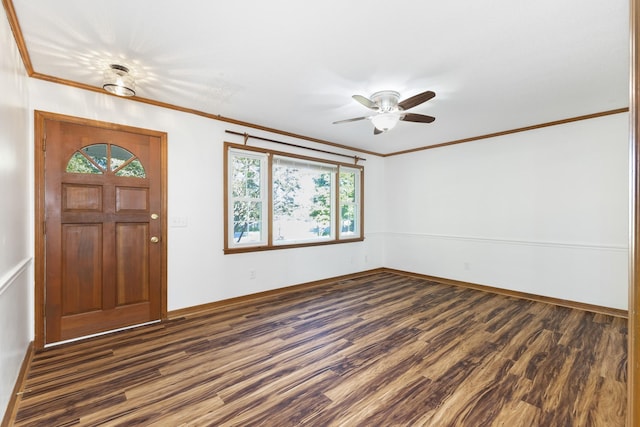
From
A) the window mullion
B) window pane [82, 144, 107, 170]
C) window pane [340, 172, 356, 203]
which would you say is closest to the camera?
window pane [82, 144, 107, 170]

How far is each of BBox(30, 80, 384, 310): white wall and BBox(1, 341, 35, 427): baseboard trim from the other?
46.3 inches

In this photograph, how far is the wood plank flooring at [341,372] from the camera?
1841 millimetres

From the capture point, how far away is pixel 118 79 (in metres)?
2.55

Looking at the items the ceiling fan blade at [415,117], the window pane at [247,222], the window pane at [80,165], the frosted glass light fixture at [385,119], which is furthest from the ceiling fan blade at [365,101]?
the window pane at [80,165]

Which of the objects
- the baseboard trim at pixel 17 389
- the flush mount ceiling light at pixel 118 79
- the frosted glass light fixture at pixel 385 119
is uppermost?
the flush mount ceiling light at pixel 118 79

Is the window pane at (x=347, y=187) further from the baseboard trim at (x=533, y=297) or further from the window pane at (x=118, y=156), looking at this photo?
the window pane at (x=118, y=156)

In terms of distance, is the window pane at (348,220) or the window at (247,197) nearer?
the window at (247,197)

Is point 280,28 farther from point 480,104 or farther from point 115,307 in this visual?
point 115,307

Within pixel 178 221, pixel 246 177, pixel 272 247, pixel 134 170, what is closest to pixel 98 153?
pixel 134 170

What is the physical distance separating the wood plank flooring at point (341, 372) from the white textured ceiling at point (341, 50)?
2454 mm

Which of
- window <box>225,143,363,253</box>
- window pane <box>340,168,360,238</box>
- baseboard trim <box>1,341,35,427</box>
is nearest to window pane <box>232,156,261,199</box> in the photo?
window <box>225,143,363,253</box>

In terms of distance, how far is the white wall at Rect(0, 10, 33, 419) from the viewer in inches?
69.4

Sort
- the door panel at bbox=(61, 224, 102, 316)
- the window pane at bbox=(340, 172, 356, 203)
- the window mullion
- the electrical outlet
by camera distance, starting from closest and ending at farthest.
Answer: the door panel at bbox=(61, 224, 102, 316) < the electrical outlet < the window mullion < the window pane at bbox=(340, 172, 356, 203)

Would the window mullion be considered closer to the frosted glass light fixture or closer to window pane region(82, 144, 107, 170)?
the frosted glass light fixture
